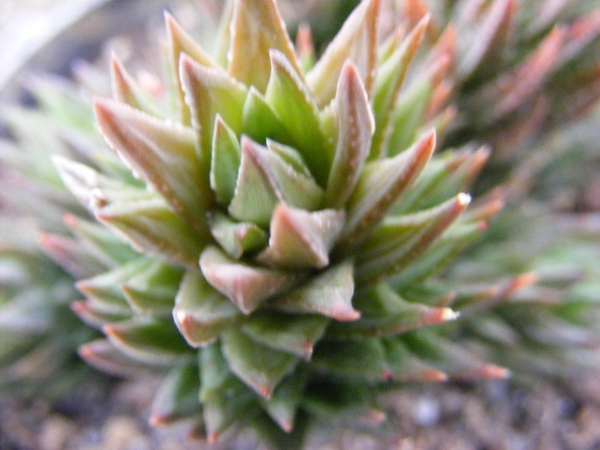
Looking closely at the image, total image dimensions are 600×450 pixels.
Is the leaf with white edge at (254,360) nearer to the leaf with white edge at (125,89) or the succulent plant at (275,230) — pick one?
the succulent plant at (275,230)

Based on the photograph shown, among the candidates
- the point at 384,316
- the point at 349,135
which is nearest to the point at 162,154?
the point at 349,135

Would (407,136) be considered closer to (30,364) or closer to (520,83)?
(520,83)

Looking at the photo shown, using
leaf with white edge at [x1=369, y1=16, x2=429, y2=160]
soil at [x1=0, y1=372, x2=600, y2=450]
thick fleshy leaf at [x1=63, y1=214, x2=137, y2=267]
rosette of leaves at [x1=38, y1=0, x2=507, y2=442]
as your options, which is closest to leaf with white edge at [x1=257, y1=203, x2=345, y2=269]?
rosette of leaves at [x1=38, y1=0, x2=507, y2=442]

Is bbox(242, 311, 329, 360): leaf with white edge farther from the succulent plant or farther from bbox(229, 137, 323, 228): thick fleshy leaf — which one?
bbox(229, 137, 323, 228): thick fleshy leaf

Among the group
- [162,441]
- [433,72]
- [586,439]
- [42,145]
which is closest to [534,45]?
[433,72]

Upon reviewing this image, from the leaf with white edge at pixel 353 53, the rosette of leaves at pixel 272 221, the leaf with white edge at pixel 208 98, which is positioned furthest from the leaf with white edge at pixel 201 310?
the leaf with white edge at pixel 353 53

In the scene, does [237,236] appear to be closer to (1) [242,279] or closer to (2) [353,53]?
(1) [242,279]

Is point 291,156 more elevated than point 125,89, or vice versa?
point 125,89
